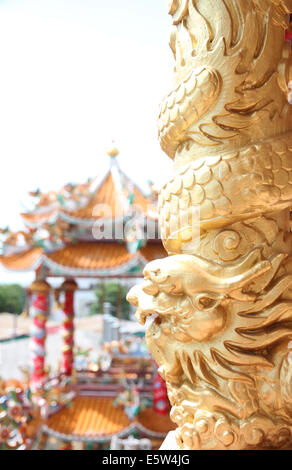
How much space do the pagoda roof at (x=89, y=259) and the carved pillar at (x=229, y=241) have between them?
293 centimetres

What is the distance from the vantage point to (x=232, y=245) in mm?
662

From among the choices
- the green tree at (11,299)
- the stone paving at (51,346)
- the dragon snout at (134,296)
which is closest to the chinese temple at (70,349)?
the dragon snout at (134,296)

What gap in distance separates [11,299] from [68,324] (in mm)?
8623

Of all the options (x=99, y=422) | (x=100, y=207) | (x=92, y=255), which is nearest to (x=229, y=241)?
(x=99, y=422)

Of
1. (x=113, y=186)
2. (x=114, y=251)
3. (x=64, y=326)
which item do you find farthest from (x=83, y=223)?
(x=64, y=326)

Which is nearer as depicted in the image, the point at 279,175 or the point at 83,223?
the point at 279,175

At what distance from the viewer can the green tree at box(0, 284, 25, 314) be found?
12523mm

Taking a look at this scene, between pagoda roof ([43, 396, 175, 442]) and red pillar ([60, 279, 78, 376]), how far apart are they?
753 millimetres

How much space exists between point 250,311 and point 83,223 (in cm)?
336

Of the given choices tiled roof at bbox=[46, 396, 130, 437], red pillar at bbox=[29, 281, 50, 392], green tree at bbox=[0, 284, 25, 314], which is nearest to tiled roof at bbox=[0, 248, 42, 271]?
red pillar at bbox=[29, 281, 50, 392]

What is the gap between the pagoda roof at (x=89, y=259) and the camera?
3.70 meters

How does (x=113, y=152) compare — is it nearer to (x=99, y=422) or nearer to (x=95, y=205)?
(x=95, y=205)

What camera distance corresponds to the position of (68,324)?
4.64m

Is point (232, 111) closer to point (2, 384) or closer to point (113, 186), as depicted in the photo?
point (2, 384)
